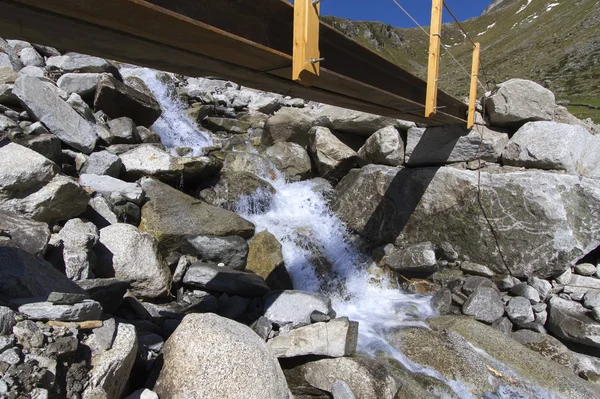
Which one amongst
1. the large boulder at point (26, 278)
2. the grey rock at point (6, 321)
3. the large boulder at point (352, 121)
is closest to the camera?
the grey rock at point (6, 321)

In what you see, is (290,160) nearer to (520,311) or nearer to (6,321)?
(520,311)

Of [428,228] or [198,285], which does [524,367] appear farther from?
[198,285]

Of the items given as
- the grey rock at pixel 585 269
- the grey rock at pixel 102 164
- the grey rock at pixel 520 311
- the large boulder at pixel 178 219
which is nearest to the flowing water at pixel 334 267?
the large boulder at pixel 178 219

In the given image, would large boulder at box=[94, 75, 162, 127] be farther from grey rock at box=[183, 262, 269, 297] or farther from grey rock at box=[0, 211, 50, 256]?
grey rock at box=[183, 262, 269, 297]

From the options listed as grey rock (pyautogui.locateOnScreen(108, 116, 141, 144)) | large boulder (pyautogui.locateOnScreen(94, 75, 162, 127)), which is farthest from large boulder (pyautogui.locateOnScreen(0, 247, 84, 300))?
large boulder (pyautogui.locateOnScreen(94, 75, 162, 127))

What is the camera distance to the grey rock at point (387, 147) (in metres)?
9.84

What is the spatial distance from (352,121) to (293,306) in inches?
263

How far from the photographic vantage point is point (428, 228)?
9.10m

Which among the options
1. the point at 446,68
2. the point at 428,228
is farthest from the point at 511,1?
the point at 428,228

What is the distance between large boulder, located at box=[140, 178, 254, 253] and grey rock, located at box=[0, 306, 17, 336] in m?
4.09

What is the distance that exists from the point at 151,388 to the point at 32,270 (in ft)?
5.95

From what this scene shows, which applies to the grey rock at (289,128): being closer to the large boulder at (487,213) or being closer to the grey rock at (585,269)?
the large boulder at (487,213)

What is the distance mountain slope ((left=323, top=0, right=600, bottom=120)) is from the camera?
43531 mm

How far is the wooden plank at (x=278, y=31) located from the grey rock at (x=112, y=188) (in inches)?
188
